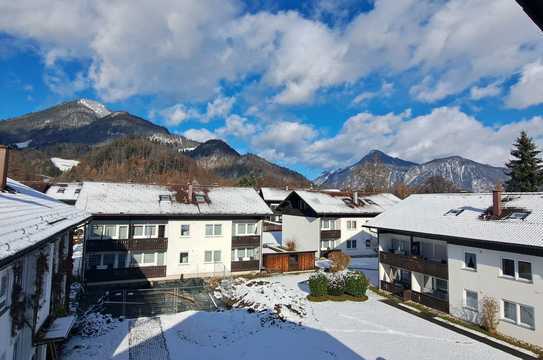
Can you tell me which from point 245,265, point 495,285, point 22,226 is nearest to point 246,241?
point 245,265

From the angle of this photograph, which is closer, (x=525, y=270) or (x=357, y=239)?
(x=525, y=270)

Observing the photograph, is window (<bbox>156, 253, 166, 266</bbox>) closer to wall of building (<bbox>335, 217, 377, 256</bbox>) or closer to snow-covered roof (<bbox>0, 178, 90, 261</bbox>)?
snow-covered roof (<bbox>0, 178, 90, 261</bbox>)

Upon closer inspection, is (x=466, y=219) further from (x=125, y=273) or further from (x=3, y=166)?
(x=125, y=273)

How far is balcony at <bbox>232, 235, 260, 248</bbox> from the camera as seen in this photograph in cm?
3323

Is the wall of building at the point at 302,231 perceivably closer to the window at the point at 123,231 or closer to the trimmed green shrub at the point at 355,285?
the trimmed green shrub at the point at 355,285

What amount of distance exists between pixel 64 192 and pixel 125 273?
35.4 meters

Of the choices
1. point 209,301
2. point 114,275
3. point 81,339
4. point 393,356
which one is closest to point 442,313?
point 393,356

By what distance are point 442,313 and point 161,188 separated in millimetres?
26642

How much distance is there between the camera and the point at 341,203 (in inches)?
1732

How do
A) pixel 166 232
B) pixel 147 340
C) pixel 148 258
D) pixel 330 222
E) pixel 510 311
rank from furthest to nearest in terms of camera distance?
1. pixel 330 222
2. pixel 166 232
3. pixel 148 258
4. pixel 510 311
5. pixel 147 340

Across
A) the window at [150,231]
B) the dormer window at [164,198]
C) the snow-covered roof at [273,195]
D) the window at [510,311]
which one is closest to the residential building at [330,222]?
the dormer window at [164,198]

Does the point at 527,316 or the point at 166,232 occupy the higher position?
the point at 166,232

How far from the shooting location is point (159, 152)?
191750 mm

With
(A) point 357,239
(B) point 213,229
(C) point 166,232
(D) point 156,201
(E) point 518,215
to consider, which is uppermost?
(D) point 156,201
